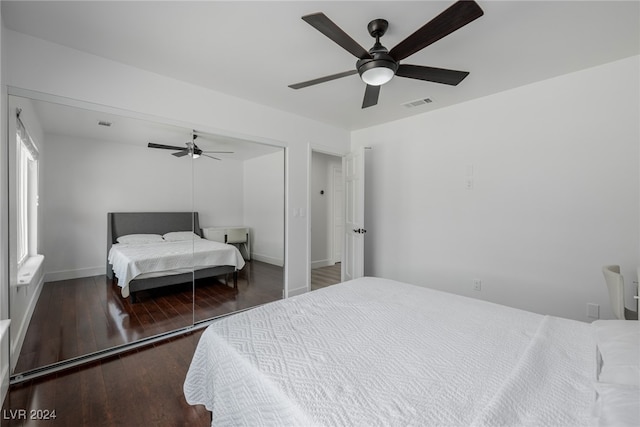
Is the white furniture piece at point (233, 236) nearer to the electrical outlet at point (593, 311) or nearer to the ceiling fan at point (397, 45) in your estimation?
the ceiling fan at point (397, 45)

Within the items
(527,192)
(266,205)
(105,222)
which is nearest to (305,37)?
(266,205)

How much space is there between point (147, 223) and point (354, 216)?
2.50 m

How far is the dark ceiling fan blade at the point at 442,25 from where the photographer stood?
50.6 inches

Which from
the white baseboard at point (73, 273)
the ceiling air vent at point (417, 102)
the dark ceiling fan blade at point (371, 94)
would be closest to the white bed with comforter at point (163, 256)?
the white baseboard at point (73, 273)

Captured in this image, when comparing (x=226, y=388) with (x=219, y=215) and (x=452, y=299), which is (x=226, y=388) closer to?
(x=452, y=299)

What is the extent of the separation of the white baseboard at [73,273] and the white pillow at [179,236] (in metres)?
0.56

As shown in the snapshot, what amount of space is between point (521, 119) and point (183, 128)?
3.40m

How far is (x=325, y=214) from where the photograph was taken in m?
5.53

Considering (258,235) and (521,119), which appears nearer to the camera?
(521,119)

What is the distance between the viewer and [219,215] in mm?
3094

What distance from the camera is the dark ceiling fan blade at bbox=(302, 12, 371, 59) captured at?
1.38 metres

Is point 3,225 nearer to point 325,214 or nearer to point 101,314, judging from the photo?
point 101,314

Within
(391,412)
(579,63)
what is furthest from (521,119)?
(391,412)

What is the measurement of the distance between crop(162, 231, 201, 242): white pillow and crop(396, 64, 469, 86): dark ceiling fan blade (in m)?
2.45
